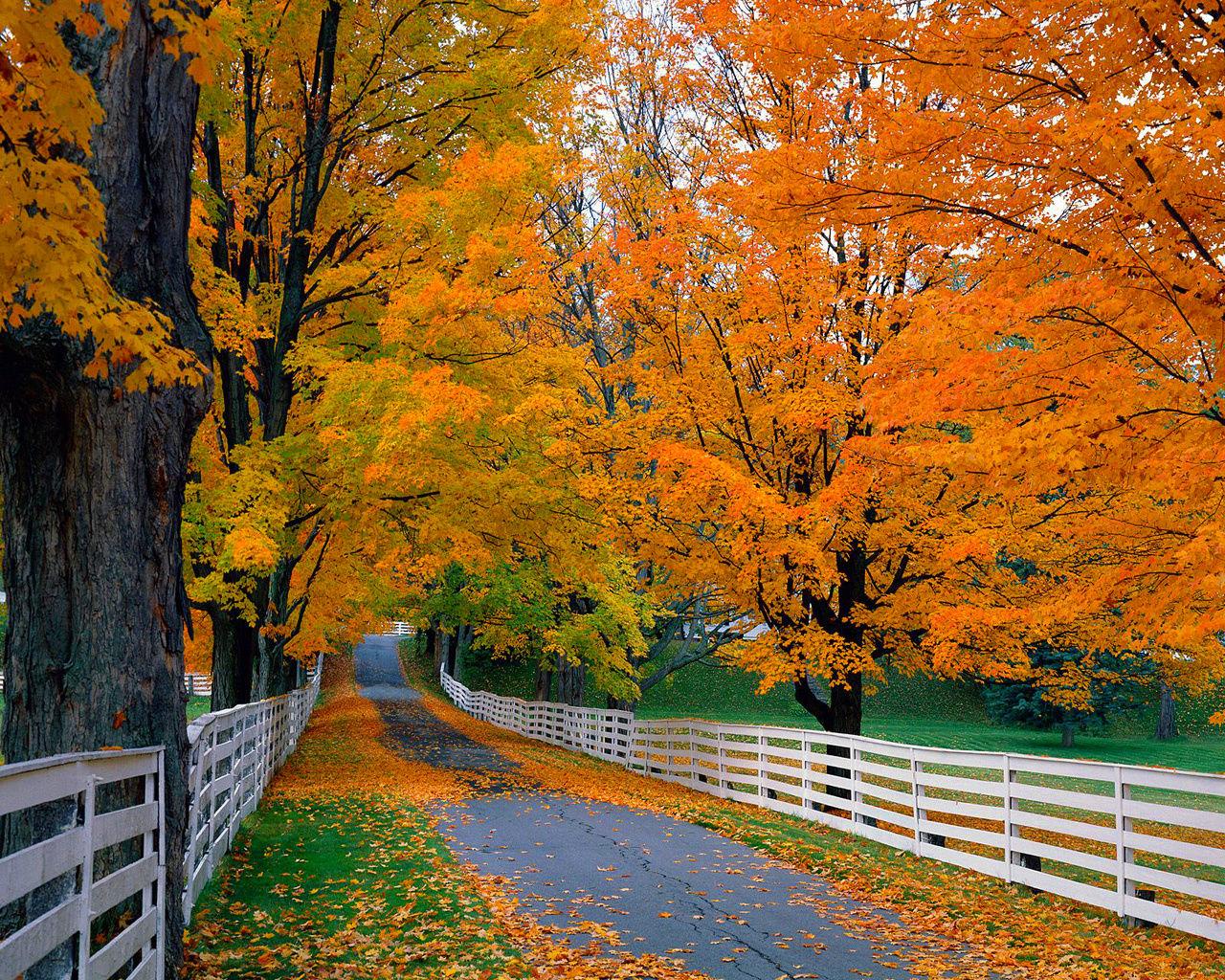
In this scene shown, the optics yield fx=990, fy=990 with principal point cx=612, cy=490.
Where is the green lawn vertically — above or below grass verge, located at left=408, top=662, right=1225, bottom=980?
below

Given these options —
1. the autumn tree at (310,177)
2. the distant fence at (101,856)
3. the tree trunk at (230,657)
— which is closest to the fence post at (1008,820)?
the distant fence at (101,856)

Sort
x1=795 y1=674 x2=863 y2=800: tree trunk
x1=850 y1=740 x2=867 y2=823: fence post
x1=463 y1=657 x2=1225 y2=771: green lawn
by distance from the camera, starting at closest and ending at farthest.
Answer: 1. x1=850 y1=740 x2=867 y2=823: fence post
2. x1=795 y1=674 x2=863 y2=800: tree trunk
3. x1=463 y1=657 x2=1225 y2=771: green lawn

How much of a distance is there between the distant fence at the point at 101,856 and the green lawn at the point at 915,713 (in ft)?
106

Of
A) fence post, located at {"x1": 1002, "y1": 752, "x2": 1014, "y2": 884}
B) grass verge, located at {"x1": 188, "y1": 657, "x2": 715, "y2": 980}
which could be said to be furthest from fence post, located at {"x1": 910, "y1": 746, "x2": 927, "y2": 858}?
grass verge, located at {"x1": 188, "y1": 657, "x2": 715, "y2": 980}

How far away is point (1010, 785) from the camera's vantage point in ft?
29.2

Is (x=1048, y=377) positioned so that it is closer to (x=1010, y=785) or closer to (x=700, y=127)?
(x=1010, y=785)

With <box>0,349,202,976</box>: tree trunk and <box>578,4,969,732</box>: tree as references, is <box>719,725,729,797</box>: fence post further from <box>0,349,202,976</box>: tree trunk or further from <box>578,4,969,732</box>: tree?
<box>0,349,202,976</box>: tree trunk

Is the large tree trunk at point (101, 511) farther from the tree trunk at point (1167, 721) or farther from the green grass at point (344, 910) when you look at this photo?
the tree trunk at point (1167, 721)

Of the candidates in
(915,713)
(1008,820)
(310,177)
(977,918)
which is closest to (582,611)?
(310,177)

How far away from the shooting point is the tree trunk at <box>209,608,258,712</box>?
562 inches

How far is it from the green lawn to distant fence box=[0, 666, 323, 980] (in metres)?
32.2

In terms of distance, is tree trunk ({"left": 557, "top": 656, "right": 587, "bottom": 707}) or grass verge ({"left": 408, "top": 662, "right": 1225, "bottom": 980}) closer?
grass verge ({"left": 408, "top": 662, "right": 1225, "bottom": 980})

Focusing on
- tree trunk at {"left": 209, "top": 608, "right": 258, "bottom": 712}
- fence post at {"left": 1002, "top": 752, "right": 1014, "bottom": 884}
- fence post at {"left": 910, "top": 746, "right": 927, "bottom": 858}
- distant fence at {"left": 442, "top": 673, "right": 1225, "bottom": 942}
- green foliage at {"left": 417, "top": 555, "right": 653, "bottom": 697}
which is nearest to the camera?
distant fence at {"left": 442, "top": 673, "right": 1225, "bottom": 942}

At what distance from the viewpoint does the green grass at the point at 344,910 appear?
6.14 m
